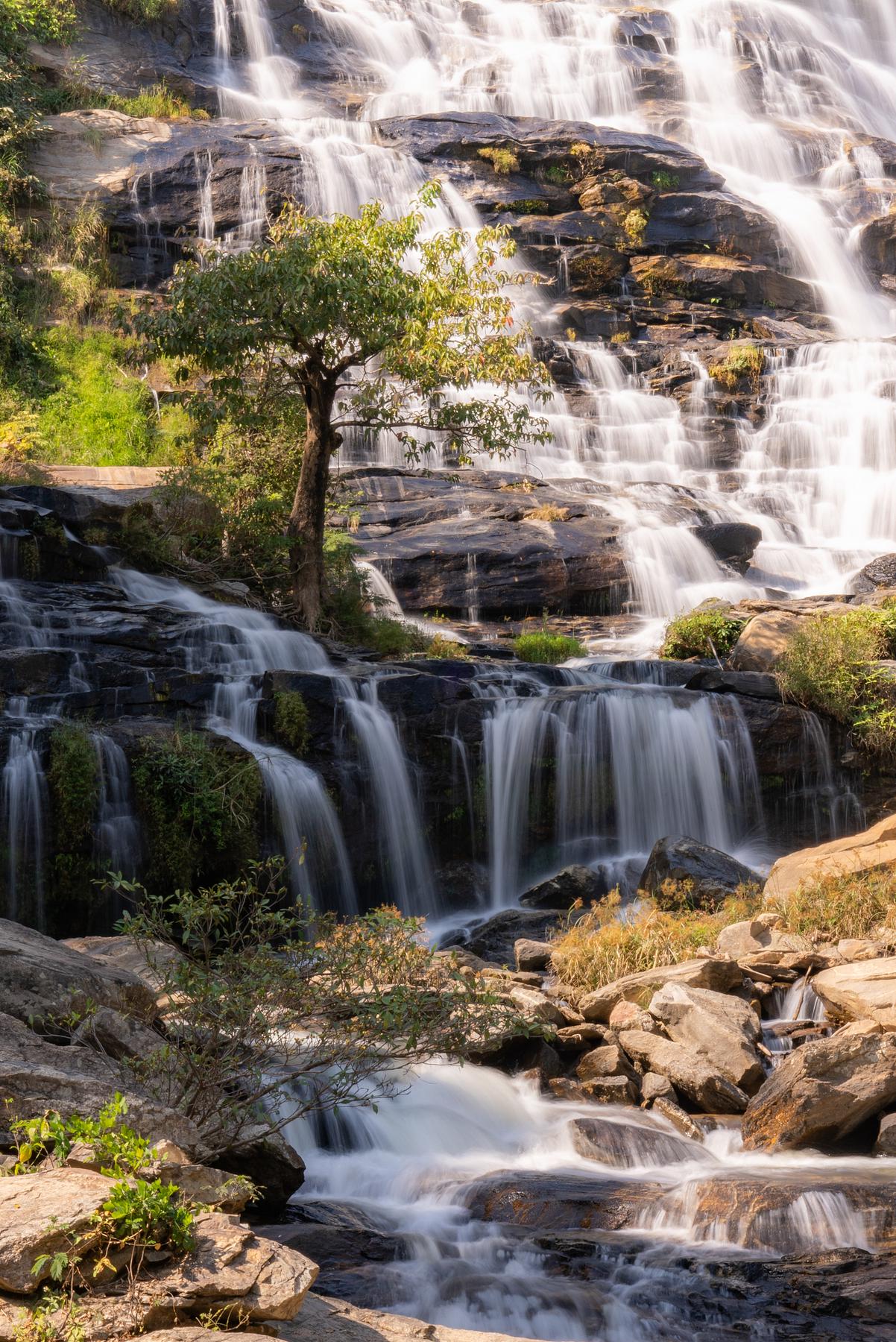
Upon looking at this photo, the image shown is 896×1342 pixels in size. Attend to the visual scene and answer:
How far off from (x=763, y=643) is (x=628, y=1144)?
1022cm

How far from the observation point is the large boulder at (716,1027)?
793 centimetres

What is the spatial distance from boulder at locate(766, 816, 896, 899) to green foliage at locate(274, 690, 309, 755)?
16.8ft

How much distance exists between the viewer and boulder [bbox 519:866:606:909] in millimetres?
12469

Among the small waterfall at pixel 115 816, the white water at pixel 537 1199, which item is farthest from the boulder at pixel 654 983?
the small waterfall at pixel 115 816

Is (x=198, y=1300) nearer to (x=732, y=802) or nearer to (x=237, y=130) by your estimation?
(x=732, y=802)

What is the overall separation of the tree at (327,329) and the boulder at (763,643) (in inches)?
165

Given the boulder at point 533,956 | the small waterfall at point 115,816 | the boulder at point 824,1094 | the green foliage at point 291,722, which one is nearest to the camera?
the boulder at point 824,1094

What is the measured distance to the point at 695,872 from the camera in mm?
11828

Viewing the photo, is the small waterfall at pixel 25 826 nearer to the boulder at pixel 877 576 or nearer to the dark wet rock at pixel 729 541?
the dark wet rock at pixel 729 541

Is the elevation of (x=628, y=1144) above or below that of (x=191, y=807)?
below

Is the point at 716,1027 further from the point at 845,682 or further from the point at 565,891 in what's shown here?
the point at 845,682

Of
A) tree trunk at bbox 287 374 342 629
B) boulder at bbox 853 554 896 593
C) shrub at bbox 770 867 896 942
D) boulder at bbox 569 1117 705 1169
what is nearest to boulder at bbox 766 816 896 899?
shrub at bbox 770 867 896 942

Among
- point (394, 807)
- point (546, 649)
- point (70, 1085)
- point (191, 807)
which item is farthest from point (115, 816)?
point (546, 649)

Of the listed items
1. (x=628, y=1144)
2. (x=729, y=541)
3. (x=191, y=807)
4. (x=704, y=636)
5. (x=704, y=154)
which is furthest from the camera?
(x=704, y=154)
